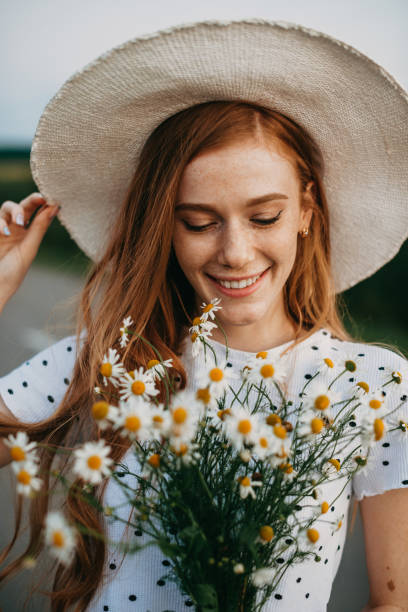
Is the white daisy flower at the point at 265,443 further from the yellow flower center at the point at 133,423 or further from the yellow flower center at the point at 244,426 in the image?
the yellow flower center at the point at 133,423

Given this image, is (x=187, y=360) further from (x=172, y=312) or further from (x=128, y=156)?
(x=128, y=156)

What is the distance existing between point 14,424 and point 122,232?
2.04 ft

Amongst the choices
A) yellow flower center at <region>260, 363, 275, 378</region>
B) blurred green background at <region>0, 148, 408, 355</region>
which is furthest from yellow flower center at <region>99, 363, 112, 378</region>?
blurred green background at <region>0, 148, 408, 355</region>

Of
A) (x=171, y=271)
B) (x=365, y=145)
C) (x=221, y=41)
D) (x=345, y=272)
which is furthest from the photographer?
(x=345, y=272)

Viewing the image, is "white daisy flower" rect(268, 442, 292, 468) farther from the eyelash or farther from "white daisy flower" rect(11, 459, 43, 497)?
the eyelash

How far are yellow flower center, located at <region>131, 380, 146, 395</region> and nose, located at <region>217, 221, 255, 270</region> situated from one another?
487 mm

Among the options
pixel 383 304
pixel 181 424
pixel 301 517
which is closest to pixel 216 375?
pixel 181 424

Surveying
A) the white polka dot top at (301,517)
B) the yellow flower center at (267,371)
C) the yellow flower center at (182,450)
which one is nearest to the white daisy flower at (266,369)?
the yellow flower center at (267,371)

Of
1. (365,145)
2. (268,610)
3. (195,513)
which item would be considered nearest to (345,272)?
(365,145)

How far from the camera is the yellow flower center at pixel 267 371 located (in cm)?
78

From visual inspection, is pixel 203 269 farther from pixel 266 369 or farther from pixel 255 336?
pixel 266 369

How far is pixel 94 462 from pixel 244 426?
0.20 m

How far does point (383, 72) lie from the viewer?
42.4 inches

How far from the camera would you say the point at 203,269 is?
1.28 m
